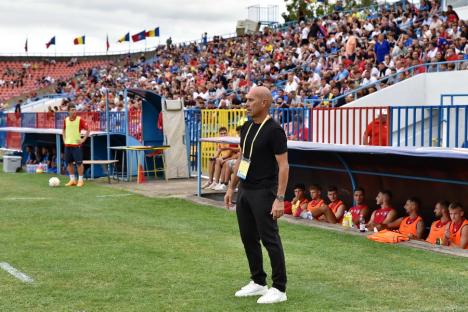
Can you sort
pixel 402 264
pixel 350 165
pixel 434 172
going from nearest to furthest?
pixel 402 264 → pixel 434 172 → pixel 350 165

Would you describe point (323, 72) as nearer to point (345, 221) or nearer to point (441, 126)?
point (345, 221)

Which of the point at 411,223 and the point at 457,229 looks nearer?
the point at 457,229

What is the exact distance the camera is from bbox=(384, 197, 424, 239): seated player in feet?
31.3

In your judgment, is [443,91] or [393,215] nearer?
[393,215]

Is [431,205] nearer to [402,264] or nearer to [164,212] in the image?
[402,264]

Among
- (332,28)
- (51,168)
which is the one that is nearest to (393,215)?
(51,168)

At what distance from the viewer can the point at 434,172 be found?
9781mm

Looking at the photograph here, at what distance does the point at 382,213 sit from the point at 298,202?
2.04 meters

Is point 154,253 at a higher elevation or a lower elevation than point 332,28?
lower

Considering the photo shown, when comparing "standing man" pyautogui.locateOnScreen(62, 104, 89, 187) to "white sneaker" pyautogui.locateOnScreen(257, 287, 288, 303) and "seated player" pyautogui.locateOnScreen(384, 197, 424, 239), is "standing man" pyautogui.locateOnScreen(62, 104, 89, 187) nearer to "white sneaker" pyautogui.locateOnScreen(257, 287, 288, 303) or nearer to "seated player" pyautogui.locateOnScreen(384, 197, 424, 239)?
"seated player" pyautogui.locateOnScreen(384, 197, 424, 239)

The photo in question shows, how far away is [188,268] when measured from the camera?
7477mm

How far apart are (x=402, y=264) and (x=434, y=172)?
254 cm

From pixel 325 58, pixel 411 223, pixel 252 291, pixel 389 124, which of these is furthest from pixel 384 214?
pixel 325 58

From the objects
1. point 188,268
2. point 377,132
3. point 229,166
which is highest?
point 377,132
